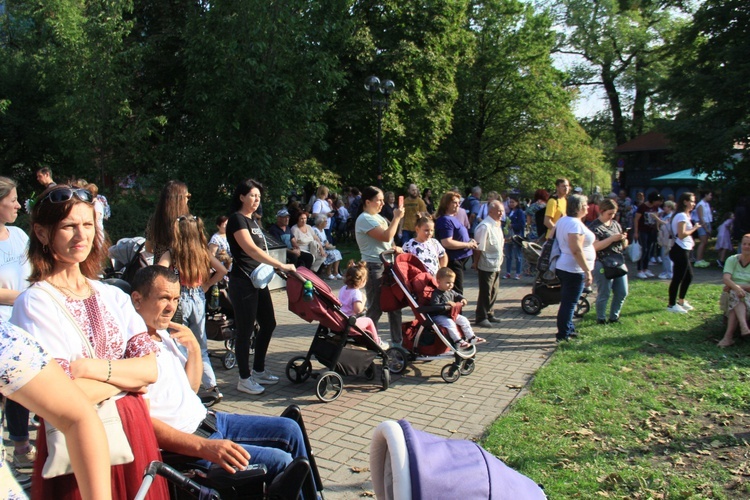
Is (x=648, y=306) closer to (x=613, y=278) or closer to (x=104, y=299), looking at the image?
(x=613, y=278)

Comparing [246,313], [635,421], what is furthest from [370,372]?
[635,421]

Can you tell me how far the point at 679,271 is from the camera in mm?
9516

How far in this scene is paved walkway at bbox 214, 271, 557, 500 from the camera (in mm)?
4395

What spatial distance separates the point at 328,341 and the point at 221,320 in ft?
5.37

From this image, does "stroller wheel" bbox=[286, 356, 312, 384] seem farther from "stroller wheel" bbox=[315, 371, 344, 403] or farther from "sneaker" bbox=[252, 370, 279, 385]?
"stroller wheel" bbox=[315, 371, 344, 403]

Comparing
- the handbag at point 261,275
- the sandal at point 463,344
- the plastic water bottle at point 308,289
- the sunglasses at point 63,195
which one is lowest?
the sandal at point 463,344

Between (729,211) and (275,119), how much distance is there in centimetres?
1512

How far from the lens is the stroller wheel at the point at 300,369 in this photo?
598 centimetres

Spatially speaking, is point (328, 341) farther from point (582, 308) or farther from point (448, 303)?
point (582, 308)

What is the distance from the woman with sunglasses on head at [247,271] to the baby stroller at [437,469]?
11.0 ft

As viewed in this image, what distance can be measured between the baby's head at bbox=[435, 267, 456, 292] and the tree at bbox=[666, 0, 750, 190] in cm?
1577

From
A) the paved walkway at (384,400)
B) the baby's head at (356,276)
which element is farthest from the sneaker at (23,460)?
the baby's head at (356,276)

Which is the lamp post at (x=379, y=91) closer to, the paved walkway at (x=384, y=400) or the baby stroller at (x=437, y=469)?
the paved walkway at (x=384, y=400)

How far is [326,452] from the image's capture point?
4438 millimetres
